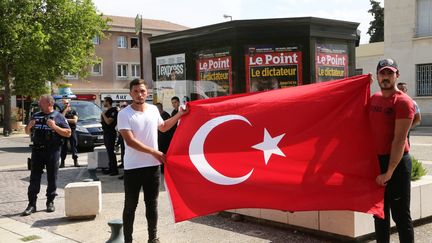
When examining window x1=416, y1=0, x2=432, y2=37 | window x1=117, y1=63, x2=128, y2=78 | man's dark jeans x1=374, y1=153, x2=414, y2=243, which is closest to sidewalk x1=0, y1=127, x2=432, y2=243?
man's dark jeans x1=374, y1=153, x2=414, y2=243

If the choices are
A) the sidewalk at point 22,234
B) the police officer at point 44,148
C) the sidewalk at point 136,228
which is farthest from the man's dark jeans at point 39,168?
the sidewalk at point 22,234

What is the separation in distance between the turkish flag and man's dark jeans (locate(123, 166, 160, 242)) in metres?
0.22

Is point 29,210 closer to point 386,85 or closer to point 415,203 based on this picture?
point 415,203

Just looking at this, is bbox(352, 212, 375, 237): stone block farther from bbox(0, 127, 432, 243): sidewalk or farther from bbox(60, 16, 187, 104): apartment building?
bbox(60, 16, 187, 104): apartment building

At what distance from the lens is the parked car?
18281mm

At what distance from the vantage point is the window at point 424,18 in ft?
96.2

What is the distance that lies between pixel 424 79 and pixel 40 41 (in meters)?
23.1

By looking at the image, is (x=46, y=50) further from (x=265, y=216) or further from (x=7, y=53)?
(x=265, y=216)

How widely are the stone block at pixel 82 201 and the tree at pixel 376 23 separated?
5476 centimetres

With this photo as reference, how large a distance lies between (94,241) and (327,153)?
3.04m

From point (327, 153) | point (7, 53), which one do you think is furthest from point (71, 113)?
point (7, 53)

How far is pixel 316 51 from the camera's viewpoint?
9.03 meters

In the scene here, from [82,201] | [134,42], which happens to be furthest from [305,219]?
[134,42]

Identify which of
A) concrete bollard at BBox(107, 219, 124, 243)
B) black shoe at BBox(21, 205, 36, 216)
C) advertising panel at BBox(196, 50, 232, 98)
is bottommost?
black shoe at BBox(21, 205, 36, 216)
